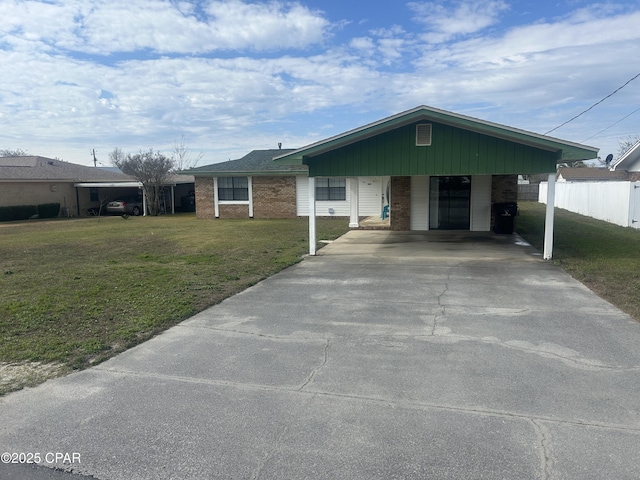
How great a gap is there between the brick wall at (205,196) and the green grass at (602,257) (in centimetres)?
1507

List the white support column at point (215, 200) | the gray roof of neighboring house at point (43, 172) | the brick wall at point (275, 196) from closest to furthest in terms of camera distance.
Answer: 1. the brick wall at point (275, 196)
2. the white support column at point (215, 200)
3. the gray roof of neighboring house at point (43, 172)

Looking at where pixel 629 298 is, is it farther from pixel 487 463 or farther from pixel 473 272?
pixel 487 463

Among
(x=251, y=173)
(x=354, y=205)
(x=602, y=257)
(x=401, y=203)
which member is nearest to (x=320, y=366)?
→ (x=602, y=257)

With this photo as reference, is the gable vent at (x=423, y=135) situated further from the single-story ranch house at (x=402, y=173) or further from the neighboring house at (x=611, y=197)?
the neighboring house at (x=611, y=197)

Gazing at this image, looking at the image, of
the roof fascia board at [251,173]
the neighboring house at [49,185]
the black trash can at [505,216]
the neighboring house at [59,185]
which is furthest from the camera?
the neighboring house at [59,185]

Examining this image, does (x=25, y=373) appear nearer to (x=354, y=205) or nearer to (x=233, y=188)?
(x=354, y=205)

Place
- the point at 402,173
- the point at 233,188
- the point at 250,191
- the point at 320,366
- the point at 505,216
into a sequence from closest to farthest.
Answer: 1. the point at 320,366
2. the point at 402,173
3. the point at 505,216
4. the point at 250,191
5. the point at 233,188

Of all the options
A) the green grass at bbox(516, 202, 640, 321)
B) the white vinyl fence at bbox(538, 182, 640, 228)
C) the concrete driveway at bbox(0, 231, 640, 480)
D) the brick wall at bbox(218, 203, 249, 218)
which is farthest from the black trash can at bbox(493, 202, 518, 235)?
the brick wall at bbox(218, 203, 249, 218)

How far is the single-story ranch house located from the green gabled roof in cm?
2

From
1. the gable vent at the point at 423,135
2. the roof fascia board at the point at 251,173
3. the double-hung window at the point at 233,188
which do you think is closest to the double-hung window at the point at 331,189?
the roof fascia board at the point at 251,173

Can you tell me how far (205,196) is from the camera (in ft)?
84.1

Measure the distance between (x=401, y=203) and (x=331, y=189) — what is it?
723cm

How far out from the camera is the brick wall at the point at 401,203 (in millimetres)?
17453

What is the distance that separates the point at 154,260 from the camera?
1171cm
